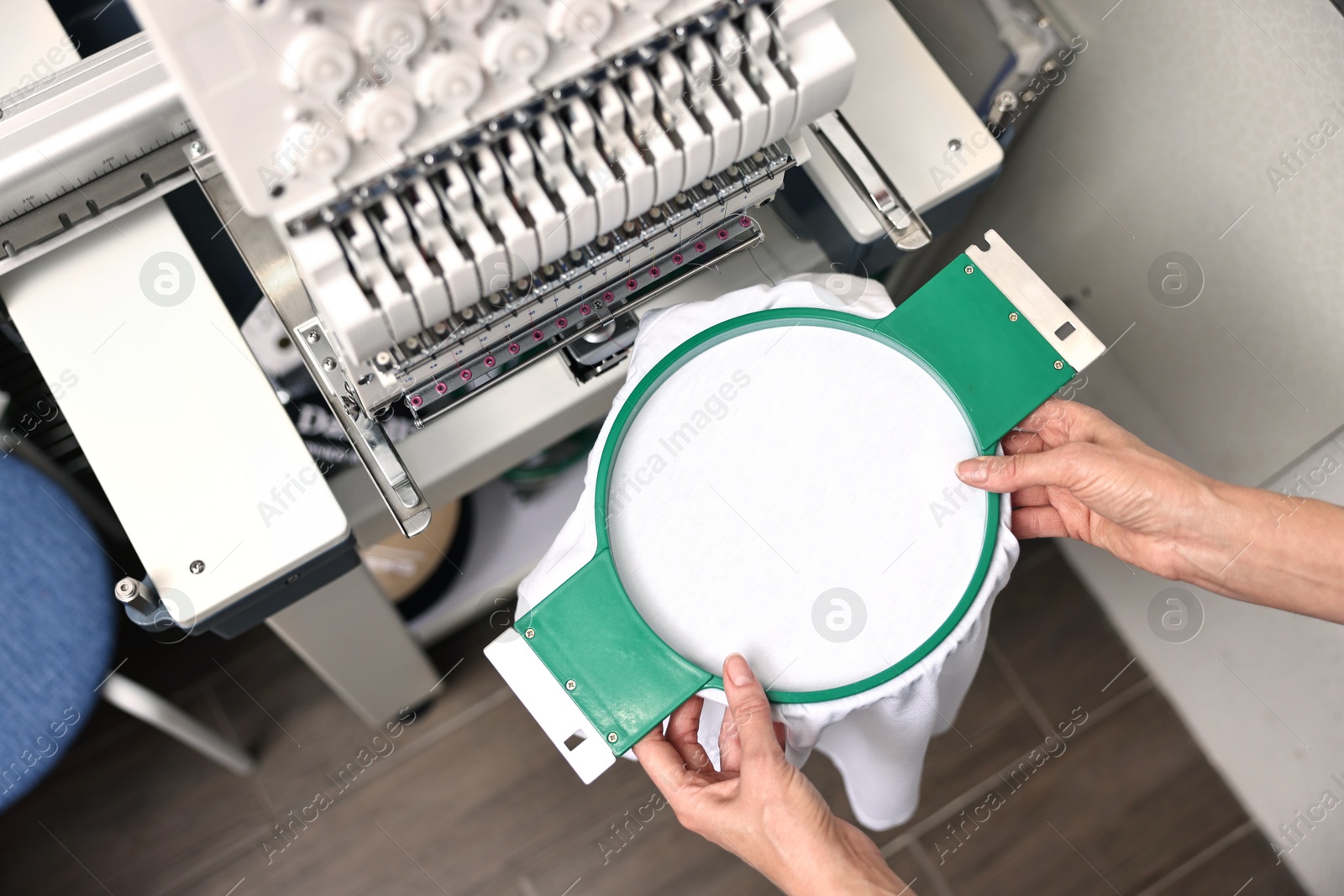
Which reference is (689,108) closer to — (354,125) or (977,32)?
(354,125)

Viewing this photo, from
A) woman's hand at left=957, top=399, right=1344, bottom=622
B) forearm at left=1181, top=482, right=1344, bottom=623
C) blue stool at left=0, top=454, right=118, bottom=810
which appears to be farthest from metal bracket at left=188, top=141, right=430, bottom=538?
forearm at left=1181, top=482, right=1344, bottom=623

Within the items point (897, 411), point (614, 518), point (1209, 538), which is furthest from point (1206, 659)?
point (614, 518)

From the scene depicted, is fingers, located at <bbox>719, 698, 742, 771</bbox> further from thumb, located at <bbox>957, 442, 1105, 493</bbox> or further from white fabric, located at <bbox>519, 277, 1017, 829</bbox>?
thumb, located at <bbox>957, 442, 1105, 493</bbox>

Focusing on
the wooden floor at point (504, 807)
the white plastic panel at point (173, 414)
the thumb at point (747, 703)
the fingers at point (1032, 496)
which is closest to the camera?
the thumb at point (747, 703)

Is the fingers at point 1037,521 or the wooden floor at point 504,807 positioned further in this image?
the wooden floor at point 504,807

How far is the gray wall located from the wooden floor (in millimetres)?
153

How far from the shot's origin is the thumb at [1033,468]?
0.89 m

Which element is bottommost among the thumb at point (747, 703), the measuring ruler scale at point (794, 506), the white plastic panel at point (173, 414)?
the thumb at point (747, 703)

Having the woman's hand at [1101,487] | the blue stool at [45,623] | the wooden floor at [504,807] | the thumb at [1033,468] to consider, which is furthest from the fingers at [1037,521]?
the blue stool at [45,623]

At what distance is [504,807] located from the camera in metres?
1.75

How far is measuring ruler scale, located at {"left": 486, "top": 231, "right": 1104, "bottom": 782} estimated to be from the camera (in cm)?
86

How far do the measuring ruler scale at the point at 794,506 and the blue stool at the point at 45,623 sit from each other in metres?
0.57

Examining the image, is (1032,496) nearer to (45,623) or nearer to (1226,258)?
(1226,258)

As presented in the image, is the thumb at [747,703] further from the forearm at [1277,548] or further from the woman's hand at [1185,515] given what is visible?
the forearm at [1277,548]
